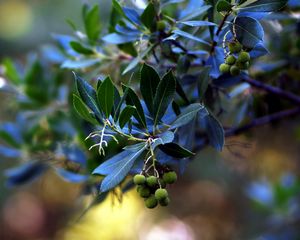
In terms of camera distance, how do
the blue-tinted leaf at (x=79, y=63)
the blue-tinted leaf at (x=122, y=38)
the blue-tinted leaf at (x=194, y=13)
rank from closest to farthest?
the blue-tinted leaf at (x=194, y=13)
the blue-tinted leaf at (x=122, y=38)
the blue-tinted leaf at (x=79, y=63)

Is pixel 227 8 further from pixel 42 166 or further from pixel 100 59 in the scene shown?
pixel 42 166

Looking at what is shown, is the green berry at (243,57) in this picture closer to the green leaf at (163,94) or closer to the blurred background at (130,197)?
the green leaf at (163,94)

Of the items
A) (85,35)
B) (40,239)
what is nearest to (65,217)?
(40,239)

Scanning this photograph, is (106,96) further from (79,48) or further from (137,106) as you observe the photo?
(79,48)

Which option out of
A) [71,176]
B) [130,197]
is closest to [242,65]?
[71,176]

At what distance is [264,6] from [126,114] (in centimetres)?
26

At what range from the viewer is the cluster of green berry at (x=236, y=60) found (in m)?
0.73

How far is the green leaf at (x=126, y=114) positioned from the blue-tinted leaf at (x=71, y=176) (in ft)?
1.54

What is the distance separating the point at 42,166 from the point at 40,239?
2209 mm

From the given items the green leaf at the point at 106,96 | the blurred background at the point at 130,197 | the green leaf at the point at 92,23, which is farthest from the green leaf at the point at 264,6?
the blurred background at the point at 130,197

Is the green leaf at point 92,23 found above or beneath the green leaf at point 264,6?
beneath

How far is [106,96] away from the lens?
72cm

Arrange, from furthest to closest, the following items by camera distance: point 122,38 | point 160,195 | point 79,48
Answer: point 79,48, point 122,38, point 160,195

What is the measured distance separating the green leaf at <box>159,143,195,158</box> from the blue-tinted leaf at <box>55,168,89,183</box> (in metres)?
0.46
